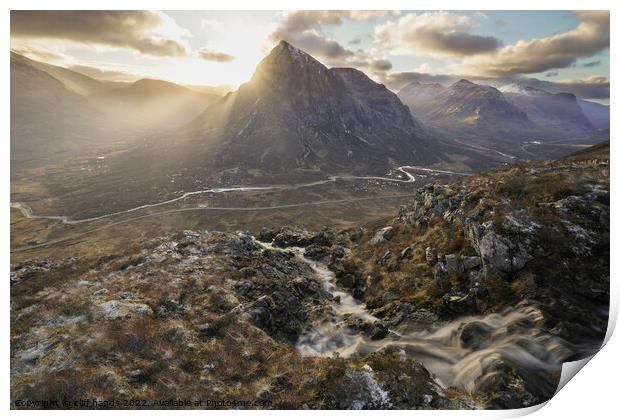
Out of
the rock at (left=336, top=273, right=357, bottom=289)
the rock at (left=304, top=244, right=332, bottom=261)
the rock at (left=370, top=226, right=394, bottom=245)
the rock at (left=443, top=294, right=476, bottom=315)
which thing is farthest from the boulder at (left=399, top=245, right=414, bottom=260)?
the rock at (left=304, top=244, right=332, bottom=261)

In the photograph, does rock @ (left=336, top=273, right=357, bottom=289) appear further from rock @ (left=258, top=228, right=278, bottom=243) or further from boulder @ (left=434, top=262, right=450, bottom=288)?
rock @ (left=258, top=228, right=278, bottom=243)

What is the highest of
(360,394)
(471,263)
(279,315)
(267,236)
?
(471,263)

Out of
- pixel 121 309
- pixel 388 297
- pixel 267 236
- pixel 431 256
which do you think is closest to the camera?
pixel 121 309

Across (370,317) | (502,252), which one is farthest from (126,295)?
(502,252)

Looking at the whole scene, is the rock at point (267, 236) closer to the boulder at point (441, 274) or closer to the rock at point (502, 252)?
the boulder at point (441, 274)

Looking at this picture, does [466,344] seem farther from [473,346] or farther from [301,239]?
[301,239]

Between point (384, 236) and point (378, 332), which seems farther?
point (384, 236)

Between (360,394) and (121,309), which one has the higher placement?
(360,394)

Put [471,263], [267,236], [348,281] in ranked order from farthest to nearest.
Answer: [267,236], [348,281], [471,263]
